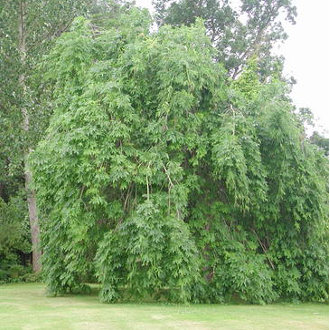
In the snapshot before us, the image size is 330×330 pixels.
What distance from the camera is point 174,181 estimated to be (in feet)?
39.2

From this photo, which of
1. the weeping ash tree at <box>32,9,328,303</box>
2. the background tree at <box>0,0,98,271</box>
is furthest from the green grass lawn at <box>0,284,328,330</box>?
the background tree at <box>0,0,98,271</box>

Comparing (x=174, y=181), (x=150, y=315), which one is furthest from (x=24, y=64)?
(x=150, y=315)

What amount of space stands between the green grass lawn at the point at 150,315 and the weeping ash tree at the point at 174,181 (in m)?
0.58

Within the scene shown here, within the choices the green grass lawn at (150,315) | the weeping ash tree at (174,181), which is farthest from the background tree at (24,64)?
the green grass lawn at (150,315)

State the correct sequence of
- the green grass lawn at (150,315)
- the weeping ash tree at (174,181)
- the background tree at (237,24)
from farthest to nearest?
1. the background tree at (237,24)
2. the weeping ash tree at (174,181)
3. the green grass lawn at (150,315)

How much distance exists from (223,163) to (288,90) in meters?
3.42

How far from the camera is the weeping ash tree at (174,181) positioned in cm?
1162

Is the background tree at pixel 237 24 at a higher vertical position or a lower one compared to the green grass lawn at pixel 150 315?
higher

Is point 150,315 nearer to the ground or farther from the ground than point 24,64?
nearer to the ground

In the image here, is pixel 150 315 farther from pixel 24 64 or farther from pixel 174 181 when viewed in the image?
pixel 24 64

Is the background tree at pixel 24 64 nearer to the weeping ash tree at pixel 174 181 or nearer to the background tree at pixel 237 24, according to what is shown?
the weeping ash tree at pixel 174 181

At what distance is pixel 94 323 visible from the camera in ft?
29.2

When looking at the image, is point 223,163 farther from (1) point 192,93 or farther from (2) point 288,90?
(2) point 288,90

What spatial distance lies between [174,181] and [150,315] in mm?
3100
